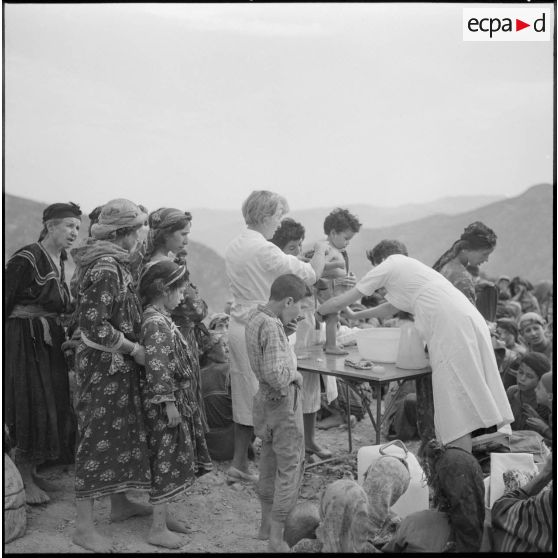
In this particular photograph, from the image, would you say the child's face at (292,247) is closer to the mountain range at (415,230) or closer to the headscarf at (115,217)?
the headscarf at (115,217)

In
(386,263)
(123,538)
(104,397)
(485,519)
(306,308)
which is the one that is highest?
(386,263)

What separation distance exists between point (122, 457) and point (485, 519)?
1614mm

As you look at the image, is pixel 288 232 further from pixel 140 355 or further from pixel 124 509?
pixel 124 509

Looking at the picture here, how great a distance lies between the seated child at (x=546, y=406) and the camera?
386 centimetres

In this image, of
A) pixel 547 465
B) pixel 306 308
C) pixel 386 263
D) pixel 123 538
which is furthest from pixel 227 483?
pixel 547 465

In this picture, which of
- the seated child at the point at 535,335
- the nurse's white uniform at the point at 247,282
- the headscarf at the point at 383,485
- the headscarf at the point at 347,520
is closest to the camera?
the headscarf at the point at 347,520

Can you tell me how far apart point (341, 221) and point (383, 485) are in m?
1.96

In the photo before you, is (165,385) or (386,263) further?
(386,263)

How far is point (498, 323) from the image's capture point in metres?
5.92

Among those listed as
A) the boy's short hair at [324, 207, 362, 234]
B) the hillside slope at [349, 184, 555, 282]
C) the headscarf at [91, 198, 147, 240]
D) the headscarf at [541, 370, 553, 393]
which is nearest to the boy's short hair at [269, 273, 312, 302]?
the headscarf at [91, 198, 147, 240]

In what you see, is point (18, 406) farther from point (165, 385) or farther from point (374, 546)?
point (374, 546)

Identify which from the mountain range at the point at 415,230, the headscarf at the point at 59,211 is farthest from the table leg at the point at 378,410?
the mountain range at the point at 415,230

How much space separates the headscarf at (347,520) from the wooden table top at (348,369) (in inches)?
32.5

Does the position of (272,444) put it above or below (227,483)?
above
